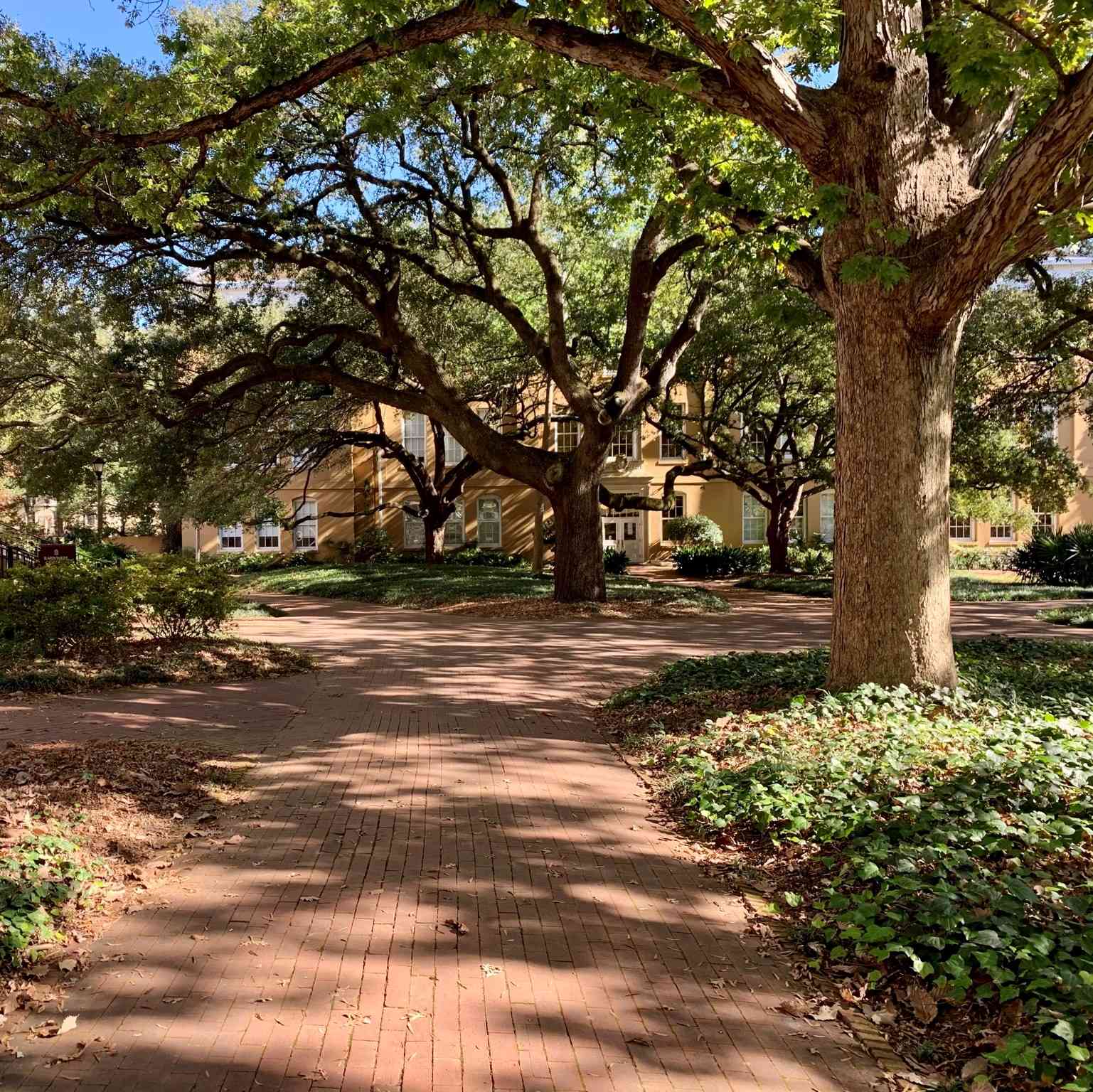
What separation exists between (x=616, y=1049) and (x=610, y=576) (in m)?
24.5

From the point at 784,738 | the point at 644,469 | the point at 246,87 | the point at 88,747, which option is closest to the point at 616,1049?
the point at 784,738

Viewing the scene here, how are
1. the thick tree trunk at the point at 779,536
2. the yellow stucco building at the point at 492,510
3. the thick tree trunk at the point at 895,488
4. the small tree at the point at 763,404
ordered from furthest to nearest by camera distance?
the yellow stucco building at the point at 492,510, the thick tree trunk at the point at 779,536, the small tree at the point at 763,404, the thick tree trunk at the point at 895,488

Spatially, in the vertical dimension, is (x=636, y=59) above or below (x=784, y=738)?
above

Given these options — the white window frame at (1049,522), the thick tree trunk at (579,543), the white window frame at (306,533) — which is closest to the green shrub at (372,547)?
the white window frame at (306,533)

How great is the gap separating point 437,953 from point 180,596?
8430mm

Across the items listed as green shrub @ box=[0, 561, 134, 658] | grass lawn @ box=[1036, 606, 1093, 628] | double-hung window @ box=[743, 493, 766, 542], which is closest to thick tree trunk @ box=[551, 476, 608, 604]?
grass lawn @ box=[1036, 606, 1093, 628]

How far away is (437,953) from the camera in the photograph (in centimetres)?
362

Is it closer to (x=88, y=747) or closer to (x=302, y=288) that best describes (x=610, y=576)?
(x=302, y=288)

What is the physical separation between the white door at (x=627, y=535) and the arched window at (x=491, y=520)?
15.8 ft

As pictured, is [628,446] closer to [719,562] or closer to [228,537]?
[719,562]

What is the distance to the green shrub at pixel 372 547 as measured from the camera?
36.6 m

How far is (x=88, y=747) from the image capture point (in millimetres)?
6410

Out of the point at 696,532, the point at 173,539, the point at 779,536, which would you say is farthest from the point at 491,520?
the point at 779,536

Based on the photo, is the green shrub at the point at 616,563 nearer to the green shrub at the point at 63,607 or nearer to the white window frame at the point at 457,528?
the white window frame at the point at 457,528
